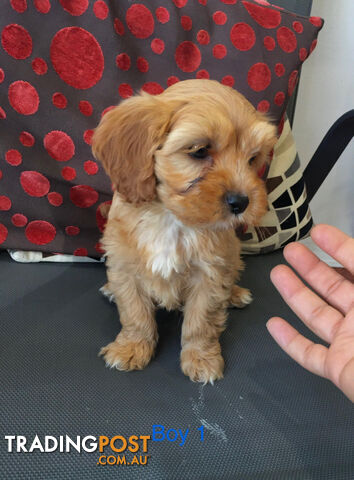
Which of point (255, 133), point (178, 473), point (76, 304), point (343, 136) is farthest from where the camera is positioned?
point (343, 136)

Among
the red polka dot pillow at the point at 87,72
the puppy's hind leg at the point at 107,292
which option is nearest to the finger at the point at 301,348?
the puppy's hind leg at the point at 107,292

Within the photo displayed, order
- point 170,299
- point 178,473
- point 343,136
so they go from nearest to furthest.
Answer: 1. point 178,473
2. point 170,299
3. point 343,136

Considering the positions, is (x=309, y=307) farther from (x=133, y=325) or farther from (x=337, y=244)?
(x=133, y=325)

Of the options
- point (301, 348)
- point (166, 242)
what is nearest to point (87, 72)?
point (166, 242)

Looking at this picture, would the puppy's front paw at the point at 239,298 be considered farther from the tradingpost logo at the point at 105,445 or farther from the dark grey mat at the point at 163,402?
the tradingpost logo at the point at 105,445

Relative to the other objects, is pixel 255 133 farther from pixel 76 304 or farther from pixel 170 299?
pixel 76 304

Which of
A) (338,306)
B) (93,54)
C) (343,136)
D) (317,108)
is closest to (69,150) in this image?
(93,54)

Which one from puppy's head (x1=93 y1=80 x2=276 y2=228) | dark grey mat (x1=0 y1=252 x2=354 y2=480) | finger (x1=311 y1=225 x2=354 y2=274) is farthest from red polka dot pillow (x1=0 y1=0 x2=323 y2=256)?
finger (x1=311 y1=225 x2=354 y2=274)
